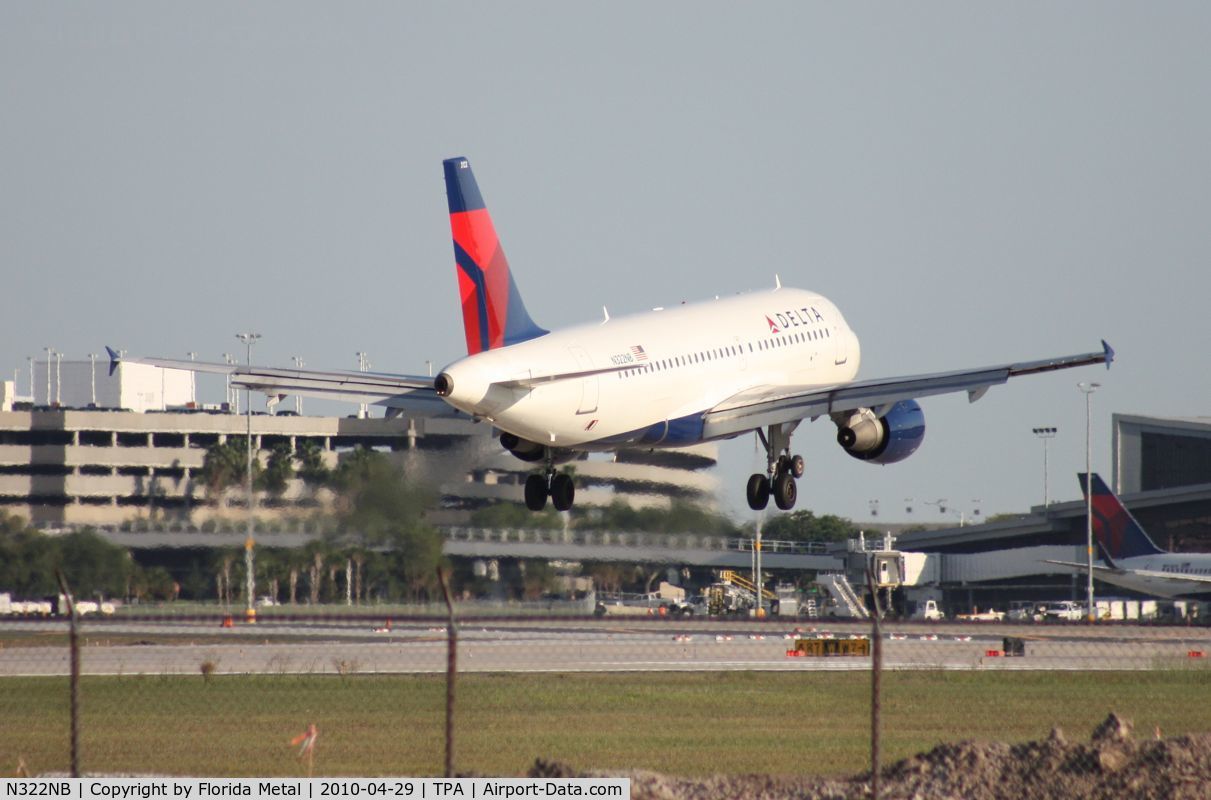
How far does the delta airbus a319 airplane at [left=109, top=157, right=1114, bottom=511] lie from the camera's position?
39.2 m

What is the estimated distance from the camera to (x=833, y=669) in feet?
156

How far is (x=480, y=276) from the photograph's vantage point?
136 ft

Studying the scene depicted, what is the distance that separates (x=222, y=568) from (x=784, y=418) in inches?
612

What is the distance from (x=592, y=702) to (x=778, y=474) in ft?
36.3

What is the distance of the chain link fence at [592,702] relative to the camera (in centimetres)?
2459

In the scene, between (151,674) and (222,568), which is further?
(222,568)

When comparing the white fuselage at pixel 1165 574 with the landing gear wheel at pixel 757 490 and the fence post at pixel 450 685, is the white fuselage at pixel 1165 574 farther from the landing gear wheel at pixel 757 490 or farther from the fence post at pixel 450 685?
the fence post at pixel 450 685

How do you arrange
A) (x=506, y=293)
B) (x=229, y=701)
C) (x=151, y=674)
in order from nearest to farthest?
(x=229, y=701)
(x=506, y=293)
(x=151, y=674)

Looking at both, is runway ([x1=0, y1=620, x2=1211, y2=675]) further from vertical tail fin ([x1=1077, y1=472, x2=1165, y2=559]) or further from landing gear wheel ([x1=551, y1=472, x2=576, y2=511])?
vertical tail fin ([x1=1077, y1=472, x2=1165, y2=559])

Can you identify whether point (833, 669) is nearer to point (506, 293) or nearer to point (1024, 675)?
point (1024, 675)

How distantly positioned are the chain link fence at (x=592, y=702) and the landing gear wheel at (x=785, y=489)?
14.2 feet

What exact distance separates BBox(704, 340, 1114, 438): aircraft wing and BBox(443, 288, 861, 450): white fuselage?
21.3 inches

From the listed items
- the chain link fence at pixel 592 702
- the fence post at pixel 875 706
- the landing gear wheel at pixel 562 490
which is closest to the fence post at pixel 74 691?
the chain link fence at pixel 592 702

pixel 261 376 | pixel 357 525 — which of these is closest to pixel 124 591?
pixel 357 525
